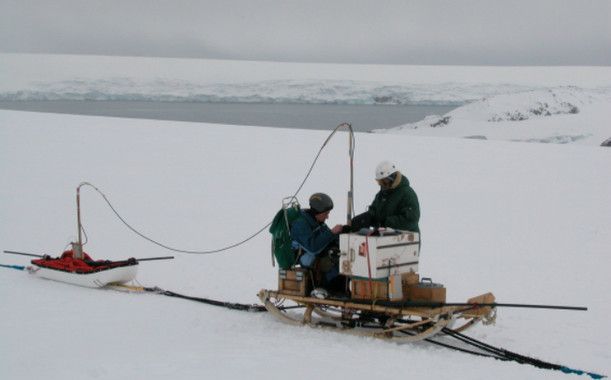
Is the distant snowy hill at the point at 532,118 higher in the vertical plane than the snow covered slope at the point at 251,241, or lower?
higher

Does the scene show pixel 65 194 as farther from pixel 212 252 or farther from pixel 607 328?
pixel 607 328

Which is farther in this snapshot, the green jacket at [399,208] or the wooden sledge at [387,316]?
the green jacket at [399,208]

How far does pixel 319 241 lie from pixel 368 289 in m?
0.65

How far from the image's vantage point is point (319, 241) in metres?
6.67

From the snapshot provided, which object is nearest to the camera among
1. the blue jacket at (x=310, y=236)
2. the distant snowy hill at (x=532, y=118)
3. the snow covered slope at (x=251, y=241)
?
the snow covered slope at (x=251, y=241)

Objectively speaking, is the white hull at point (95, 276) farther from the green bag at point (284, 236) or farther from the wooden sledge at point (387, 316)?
A: the green bag at point (284, 236)

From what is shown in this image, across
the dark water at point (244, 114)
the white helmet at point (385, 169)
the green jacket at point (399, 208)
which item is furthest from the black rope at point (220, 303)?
the dark water at point (244, 114)

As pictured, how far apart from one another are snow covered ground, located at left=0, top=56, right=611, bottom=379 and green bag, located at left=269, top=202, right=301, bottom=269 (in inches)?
23.7

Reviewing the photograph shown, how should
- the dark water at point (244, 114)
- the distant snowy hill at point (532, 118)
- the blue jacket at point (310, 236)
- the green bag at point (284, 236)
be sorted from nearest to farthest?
the blue jacket at point (310, 236) < the green bag at point (284, 236) < the distant snowy hill at point (532, 118) < the dark water at point (244, 114)

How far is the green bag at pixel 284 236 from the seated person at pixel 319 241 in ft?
0.21

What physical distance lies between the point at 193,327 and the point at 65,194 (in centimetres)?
949

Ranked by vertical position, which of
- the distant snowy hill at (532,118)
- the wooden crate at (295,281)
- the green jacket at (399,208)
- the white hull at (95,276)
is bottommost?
the white hull at (95,276)

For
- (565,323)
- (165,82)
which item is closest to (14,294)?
(565,323)

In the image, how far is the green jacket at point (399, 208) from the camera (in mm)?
6688
